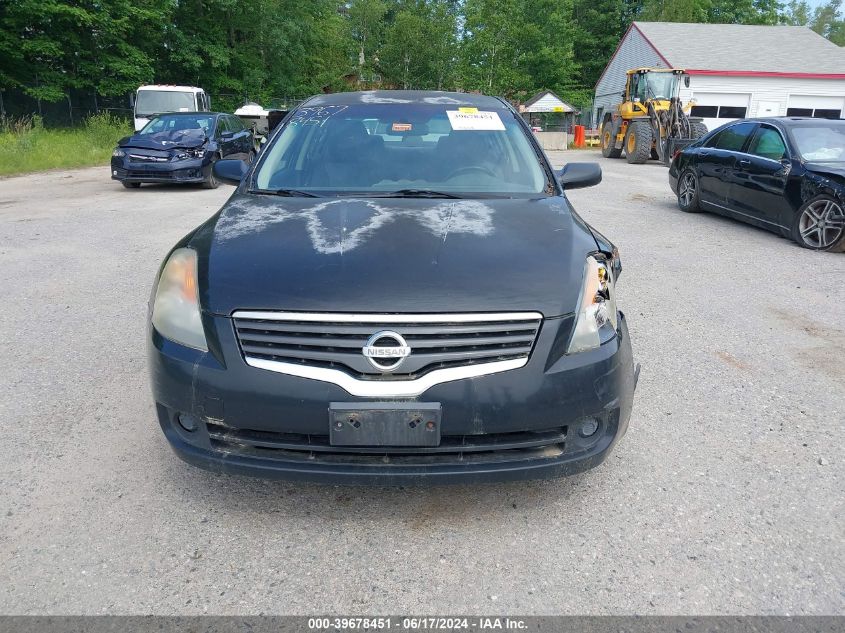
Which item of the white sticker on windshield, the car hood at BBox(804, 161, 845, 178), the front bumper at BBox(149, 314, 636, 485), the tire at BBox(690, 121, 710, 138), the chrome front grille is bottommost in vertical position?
the front bumper at BBox(149, 314, 636, 485)

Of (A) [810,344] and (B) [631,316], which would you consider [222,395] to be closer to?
(B) [631,316]

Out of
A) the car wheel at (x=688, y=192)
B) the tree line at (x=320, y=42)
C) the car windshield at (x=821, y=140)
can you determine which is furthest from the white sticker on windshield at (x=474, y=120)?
the tree line at (x=320, y=42)

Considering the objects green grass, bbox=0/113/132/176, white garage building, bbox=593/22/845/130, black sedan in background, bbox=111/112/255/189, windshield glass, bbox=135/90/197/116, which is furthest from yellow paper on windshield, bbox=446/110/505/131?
white garage building, bbox=593/22/845/130

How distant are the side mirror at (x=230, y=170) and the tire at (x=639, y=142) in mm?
19208

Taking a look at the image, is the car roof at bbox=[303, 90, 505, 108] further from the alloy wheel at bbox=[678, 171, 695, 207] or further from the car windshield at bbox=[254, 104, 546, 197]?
the alloy wheel at bbox=[678, 171, 695, 207]

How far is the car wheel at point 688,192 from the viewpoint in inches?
402

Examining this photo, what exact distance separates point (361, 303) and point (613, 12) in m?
58.0

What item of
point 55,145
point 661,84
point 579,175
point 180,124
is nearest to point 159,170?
point 180,124

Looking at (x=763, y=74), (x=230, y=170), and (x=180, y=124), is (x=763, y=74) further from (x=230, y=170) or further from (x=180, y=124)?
(x=230, y=170)

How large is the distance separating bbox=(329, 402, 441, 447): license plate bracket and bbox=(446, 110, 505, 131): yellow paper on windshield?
87.1 inches

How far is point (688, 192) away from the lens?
10.4 meters

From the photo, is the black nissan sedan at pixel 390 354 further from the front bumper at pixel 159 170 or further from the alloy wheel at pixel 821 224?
the front bumper at pixel 159 170

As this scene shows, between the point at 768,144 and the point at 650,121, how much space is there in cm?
1355

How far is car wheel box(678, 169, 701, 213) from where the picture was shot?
402 inches
